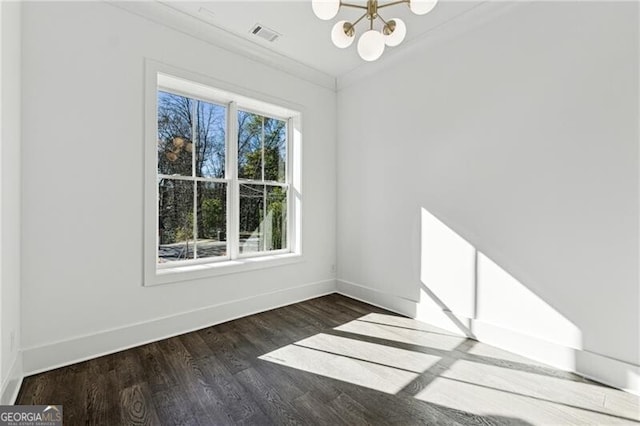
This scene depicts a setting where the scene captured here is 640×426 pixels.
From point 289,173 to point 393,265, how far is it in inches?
73.6

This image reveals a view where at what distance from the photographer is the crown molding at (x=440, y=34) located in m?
2.56

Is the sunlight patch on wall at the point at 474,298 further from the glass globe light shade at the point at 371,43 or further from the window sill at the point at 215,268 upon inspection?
the glass globe light shade at the point at 371,43

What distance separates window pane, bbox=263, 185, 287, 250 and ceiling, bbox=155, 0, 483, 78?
67.0 inches

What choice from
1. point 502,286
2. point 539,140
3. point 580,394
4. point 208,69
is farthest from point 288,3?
point 580,394

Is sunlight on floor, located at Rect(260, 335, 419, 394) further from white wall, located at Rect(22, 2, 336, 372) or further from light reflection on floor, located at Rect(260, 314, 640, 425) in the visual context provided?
white wall, located at Rect(22, 2, 336, 372)

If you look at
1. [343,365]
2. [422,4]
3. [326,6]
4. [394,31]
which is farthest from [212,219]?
[422,4]

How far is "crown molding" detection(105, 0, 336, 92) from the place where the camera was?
2.55 m

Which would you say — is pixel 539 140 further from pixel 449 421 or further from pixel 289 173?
pixel 289 173

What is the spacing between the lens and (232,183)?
11.0ft

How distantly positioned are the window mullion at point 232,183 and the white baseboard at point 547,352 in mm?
2132

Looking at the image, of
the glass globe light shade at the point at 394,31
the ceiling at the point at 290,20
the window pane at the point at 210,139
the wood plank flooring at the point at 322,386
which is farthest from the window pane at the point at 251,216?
the glass globe light shade at the point at 394,31

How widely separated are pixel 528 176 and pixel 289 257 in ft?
8.86

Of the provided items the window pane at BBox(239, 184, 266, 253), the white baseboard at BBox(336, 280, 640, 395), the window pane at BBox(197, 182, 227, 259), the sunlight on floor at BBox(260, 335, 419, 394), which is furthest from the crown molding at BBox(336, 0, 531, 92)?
the sunlight on floor at BBox(260, 335, 419, 394)

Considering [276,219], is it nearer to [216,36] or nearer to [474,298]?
[216,36]
